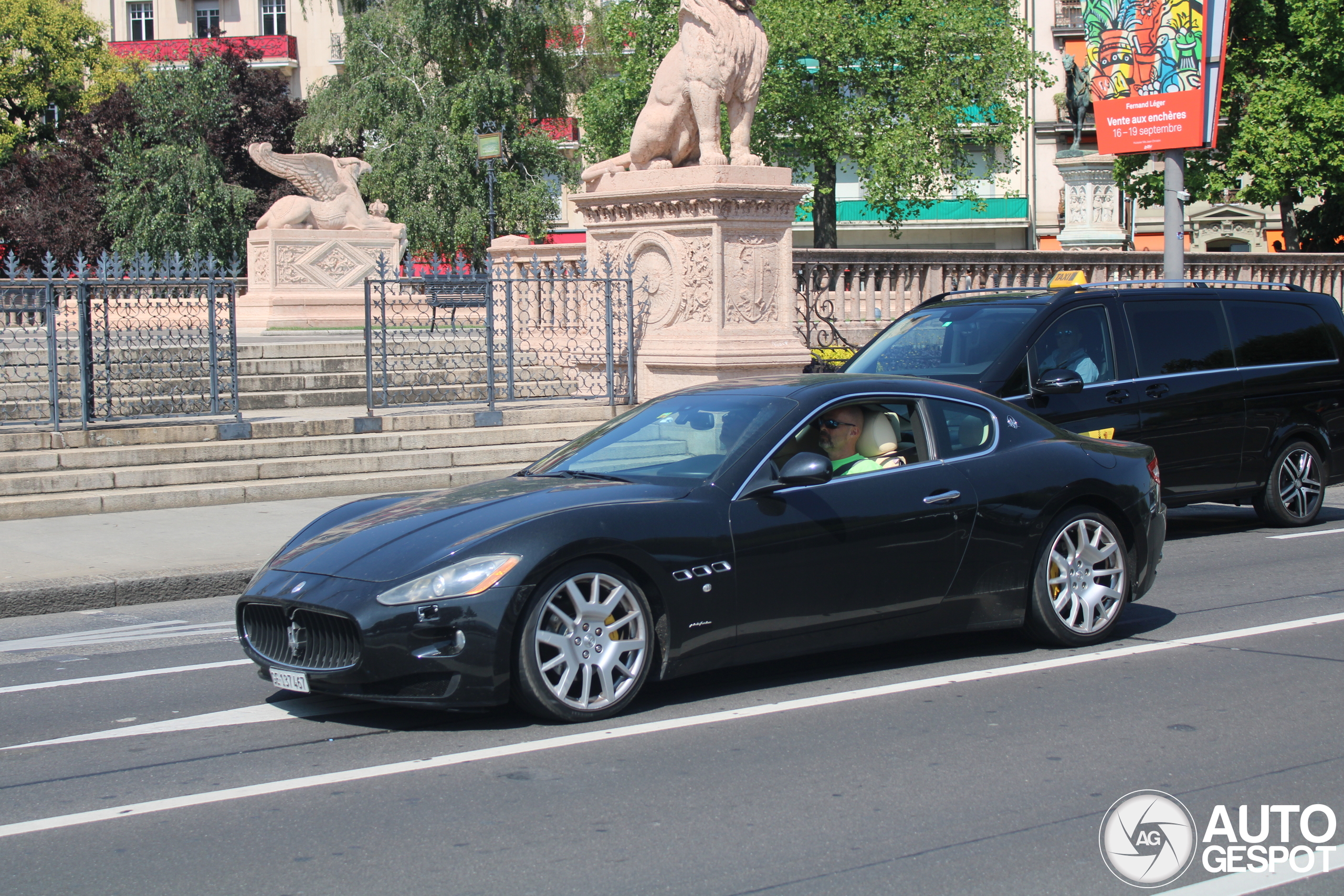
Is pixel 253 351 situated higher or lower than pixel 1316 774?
higher

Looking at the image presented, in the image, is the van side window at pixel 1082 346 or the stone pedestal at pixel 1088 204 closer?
the van side window at pixel 1082 346

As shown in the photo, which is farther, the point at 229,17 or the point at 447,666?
the point at 229,17

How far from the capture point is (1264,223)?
54.6 m

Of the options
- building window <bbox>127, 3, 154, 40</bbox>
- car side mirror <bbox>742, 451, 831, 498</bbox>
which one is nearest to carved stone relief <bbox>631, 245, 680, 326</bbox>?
car side mirror <bbox>742, 451, 831, 498</bbox>

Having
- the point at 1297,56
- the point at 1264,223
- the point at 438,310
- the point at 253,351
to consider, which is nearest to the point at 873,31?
the point at 1297,56

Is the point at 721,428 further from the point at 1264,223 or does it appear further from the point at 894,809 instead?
the point at 1264,223

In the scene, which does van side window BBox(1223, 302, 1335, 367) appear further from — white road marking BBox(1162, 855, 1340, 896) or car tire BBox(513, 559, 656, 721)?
white road marking BBox(1162, 855, 1340, 896)

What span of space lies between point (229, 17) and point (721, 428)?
62.2 metres

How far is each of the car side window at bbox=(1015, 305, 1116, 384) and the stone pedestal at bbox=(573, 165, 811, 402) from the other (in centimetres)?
515

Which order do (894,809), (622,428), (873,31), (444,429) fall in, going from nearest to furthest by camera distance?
(894,809)
(622,428)
(444,429)
(873,31)

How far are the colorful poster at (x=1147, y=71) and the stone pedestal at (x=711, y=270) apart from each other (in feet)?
14.3

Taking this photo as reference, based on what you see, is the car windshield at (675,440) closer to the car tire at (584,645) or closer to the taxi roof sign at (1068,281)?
the car tire at (584,645)

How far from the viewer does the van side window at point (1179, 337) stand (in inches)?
426

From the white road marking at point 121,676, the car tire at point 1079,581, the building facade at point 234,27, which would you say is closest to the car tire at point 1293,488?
the car tire at point 1079,581
